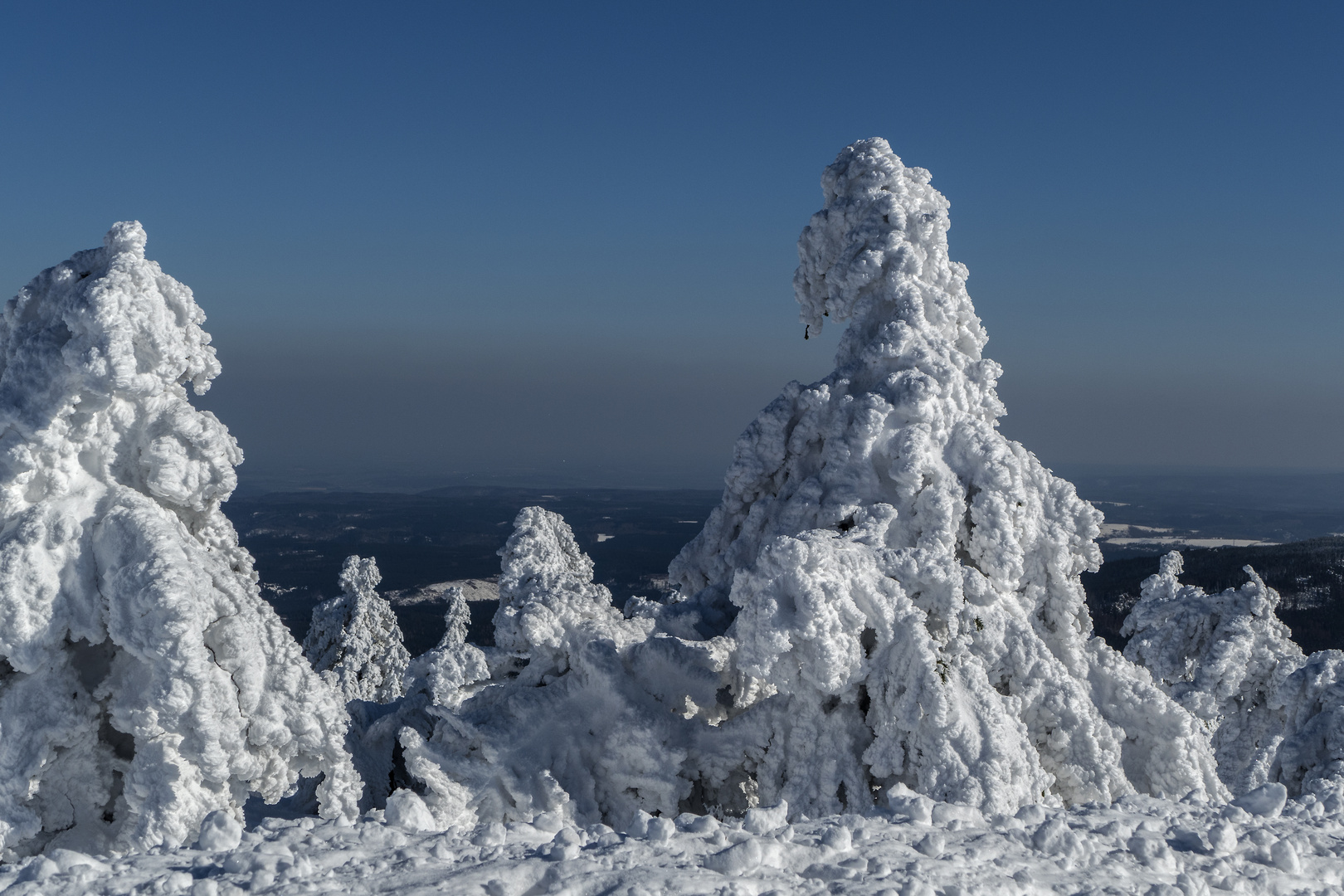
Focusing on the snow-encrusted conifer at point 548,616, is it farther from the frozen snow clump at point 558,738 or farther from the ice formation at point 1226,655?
the ice formation at point 1226,655

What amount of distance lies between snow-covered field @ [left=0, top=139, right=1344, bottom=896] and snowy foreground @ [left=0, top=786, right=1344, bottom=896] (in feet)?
0.08

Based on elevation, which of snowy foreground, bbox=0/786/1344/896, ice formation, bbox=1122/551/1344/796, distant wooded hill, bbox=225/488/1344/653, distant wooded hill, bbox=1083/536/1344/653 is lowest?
distant wooded hill, bbox=225/488/1344/653

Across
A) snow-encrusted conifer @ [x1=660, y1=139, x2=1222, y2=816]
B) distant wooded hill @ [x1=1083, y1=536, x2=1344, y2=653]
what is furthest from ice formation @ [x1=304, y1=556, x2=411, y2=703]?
distant wooded hill @ [x1=1083, y1=536, x2=1344, y2=653]

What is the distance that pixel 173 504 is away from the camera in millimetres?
7074

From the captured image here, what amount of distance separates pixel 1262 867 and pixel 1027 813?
3.75 ft

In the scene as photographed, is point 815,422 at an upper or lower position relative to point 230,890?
upper

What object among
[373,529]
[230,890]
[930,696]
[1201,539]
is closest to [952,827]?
[930,696]

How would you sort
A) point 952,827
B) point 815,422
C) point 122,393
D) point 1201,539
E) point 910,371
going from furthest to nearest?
1. point 1201,539
2. point 815,422
3. point 910,371
4. point 122,393
5. point 952,827

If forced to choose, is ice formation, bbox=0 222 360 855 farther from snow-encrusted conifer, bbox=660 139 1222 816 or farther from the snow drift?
snow-encrusted conifer, bbox=660 139 1222 816

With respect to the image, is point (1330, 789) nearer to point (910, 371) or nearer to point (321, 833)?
point (910, 371)

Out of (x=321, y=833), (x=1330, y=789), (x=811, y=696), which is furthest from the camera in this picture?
(x=811, y=696)

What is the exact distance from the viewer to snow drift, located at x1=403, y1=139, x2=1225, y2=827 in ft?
24.2

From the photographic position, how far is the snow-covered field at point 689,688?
14.9ft

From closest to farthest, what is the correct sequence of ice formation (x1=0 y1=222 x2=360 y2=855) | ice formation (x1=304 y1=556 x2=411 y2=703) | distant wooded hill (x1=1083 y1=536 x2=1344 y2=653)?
ice formation (x1=0 y1=222 x2=360 y2=855) < ice formation (x1=304 y1=556 x2=411 y2=703) < distant wooded hill (x1=1083 y1=536 x2=1344 y2=653)
